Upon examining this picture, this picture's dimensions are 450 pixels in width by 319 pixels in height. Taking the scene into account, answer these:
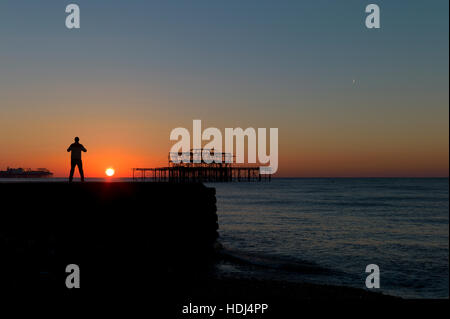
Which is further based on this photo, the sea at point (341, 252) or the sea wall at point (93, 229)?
the sea at point (341, 252)

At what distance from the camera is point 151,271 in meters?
9.91

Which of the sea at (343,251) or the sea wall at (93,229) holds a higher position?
the sea wall at (93,229)

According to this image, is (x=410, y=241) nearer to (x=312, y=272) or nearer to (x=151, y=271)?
(x=312, y=272)

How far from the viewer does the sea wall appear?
9.41 meters

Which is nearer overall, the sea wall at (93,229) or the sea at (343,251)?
the sea wall at (93,229)

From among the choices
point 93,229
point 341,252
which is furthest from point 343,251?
point 93,229

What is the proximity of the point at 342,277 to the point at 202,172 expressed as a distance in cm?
10644

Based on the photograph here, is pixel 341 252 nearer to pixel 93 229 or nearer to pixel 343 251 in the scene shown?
pixel 343 251

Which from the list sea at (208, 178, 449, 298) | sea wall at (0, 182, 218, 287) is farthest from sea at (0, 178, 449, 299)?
sea wall at (0, 182, 218, 287)

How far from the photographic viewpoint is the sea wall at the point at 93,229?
9406 mm

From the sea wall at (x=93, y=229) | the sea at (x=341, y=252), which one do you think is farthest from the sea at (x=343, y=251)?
the sea wall at (x=93, y=229)

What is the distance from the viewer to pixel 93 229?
467 inches

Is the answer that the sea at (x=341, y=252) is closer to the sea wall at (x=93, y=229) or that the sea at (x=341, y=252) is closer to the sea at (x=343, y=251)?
the sea at (x=343, y=251)
